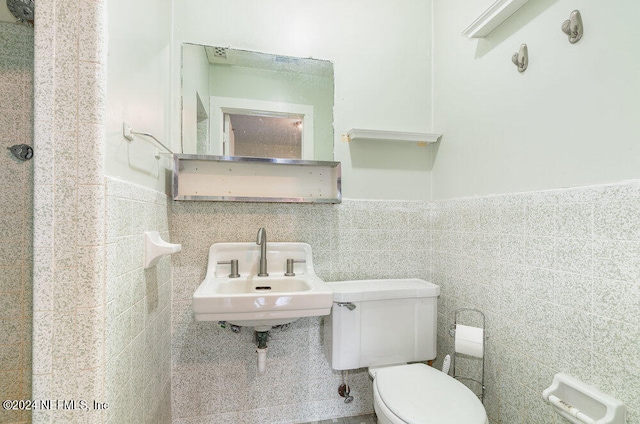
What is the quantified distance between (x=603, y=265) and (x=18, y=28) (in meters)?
1.96

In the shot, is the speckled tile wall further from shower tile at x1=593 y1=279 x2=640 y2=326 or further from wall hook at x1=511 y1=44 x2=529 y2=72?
wall hook at x1=511 y1=44 x2=529 y2=72

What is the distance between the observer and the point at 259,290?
1.45 metres

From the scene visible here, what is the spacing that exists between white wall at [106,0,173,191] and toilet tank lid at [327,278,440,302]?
37.0 inches

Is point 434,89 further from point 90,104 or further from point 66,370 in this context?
point 66,370

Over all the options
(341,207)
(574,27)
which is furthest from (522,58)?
(341,207)

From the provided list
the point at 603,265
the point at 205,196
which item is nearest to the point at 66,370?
the point at 205,196

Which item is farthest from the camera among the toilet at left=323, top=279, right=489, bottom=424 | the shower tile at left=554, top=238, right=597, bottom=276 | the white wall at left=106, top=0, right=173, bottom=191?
the toilet at left=323, top=279, right=489, bottom=424

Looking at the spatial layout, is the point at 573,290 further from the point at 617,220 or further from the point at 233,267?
the point at 233,267

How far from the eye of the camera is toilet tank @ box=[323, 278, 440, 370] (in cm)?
137

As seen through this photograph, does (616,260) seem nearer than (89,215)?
No

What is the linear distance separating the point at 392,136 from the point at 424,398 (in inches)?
47.2

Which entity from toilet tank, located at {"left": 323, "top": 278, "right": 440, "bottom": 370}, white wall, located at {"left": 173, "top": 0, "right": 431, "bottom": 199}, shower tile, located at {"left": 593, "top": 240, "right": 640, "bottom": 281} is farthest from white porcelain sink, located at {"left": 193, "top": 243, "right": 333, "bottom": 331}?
shower tile, located at {"left": 593, "top": 240, "right": 640, "bottom": 281}

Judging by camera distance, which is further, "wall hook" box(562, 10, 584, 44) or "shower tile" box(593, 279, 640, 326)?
"wall hook" box(562, 10, 584, 44)

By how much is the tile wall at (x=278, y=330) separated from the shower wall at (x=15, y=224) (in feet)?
1.81
